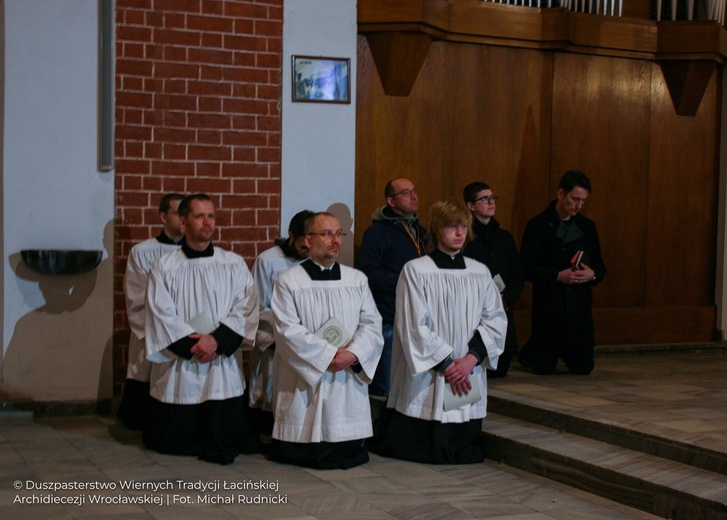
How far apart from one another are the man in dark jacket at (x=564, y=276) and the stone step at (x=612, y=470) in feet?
4.83

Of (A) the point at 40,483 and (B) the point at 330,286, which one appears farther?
(B) the point at 330,286

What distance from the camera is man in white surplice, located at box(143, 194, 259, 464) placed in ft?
19.5

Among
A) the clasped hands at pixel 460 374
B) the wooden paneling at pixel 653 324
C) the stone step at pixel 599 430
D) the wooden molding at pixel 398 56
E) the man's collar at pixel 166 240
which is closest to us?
the stone step at pixel 599 430

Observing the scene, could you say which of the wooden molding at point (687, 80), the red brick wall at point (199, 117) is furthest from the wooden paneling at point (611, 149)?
the red brick wall at point (199, 117)

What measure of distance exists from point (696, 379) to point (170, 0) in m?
4.75

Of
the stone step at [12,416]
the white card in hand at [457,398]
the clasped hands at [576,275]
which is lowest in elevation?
the stone step at [12,416]

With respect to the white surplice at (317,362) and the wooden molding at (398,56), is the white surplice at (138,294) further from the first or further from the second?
the wooden molding at (398,56)

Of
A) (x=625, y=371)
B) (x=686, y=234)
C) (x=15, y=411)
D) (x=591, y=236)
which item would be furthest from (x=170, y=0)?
(x=686, y=234)

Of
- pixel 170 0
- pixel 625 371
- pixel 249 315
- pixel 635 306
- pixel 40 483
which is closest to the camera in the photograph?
pixel 40 483

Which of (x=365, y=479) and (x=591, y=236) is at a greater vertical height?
(x=591, y=236)

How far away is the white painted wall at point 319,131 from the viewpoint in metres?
7.79

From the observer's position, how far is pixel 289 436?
5.77 meters

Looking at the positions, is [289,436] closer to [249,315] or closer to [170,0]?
[249,315]

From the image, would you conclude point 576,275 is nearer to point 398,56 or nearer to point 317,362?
point 398,56
